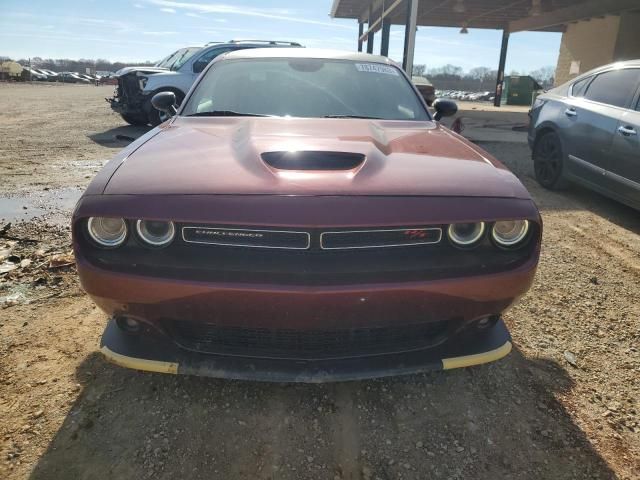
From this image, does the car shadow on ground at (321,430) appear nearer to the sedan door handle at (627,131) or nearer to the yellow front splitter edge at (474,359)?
the yellow front splitter edge at (474,359)

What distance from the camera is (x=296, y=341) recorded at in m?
1.84

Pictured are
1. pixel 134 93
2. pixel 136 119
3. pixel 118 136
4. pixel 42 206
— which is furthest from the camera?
pixel 136 119

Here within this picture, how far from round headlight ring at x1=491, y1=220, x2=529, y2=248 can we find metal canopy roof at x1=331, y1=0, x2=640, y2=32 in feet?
53.9

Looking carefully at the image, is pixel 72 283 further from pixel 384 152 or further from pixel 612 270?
pixel 612 270

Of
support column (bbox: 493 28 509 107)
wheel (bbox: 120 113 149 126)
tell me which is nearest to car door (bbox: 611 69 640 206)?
wheel (bbox: 120 113 149 126)

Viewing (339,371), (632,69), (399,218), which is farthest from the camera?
(632,69)

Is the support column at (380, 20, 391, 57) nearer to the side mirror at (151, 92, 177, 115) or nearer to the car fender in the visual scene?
the car fender

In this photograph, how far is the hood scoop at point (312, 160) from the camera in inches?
73.1

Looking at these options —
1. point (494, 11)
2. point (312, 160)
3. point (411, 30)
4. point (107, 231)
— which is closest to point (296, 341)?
point (312, 160)

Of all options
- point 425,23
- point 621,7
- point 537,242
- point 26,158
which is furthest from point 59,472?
point 425,23

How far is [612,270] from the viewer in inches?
141

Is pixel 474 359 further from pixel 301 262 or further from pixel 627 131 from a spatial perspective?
pixel 627 131

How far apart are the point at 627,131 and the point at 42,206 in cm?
578

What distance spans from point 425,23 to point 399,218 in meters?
28.3
